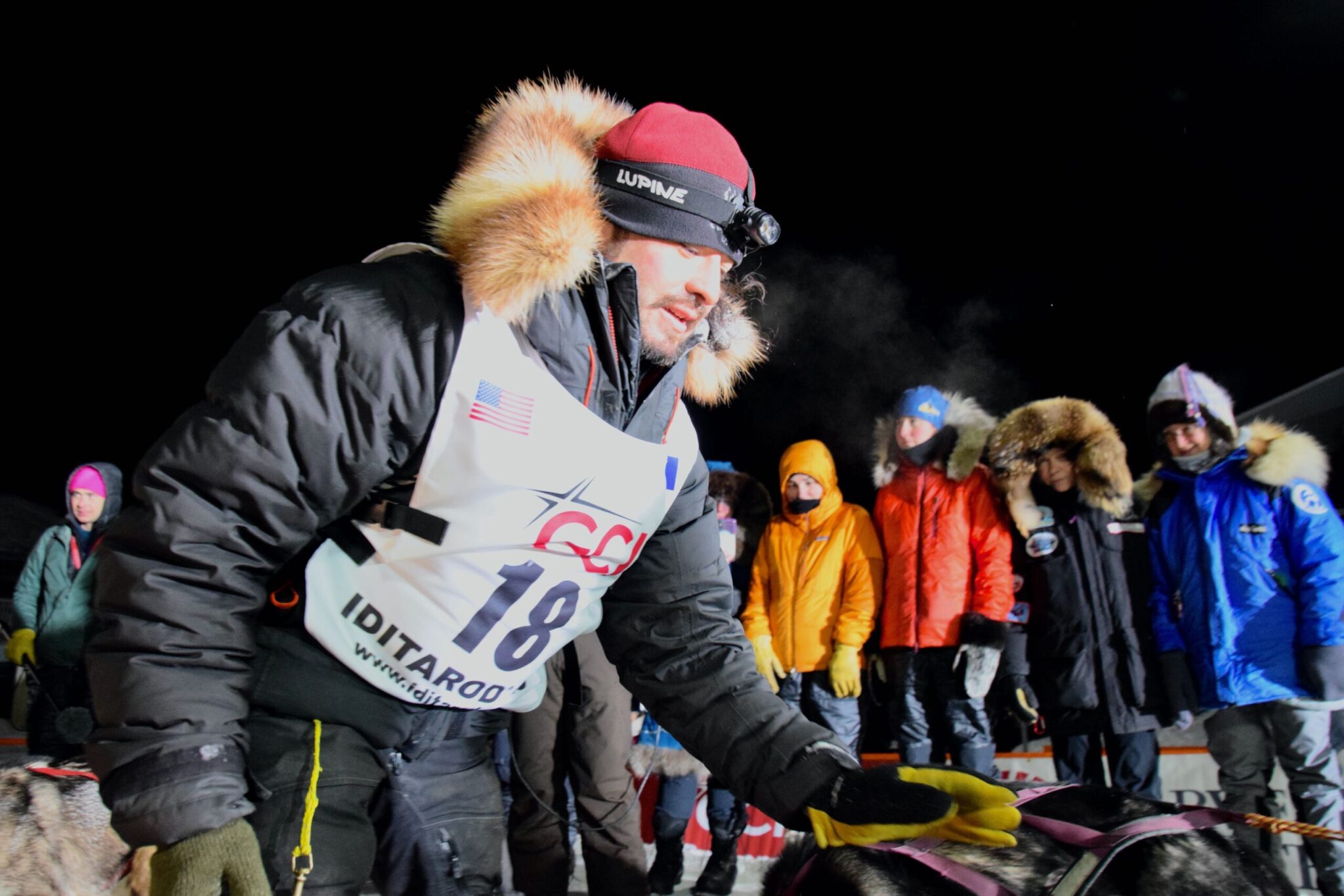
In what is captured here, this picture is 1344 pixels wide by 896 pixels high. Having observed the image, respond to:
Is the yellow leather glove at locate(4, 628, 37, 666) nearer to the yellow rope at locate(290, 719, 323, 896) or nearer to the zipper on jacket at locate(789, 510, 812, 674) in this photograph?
the zipper on jacket at locate(789, 510, 812, 674)

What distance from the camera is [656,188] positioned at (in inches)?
68.5

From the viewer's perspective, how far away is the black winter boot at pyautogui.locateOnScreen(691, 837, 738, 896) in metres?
3.72

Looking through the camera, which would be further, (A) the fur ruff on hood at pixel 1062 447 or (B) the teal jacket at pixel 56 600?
(B) the teal jacket at pixel 56 600

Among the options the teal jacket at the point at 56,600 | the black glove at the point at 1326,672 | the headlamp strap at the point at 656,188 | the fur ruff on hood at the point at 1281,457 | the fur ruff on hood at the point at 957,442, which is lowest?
the teal jacket at the point at 56,600

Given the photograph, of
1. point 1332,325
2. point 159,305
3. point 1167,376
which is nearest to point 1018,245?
point 1332,325

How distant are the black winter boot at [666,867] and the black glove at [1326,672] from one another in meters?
2.64

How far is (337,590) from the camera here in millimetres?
1489

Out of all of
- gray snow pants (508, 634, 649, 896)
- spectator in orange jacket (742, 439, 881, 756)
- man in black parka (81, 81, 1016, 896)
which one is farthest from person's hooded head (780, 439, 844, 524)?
man in black parka (81, 81, 1016, 896)

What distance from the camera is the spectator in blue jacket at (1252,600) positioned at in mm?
3271

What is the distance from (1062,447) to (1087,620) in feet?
2.81

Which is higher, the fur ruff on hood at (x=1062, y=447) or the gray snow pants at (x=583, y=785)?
the fur ruff on hood at (x=1062, y=447)

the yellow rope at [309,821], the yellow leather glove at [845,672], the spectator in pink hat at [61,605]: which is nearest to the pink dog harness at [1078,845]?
the yellow rope at [309,821]

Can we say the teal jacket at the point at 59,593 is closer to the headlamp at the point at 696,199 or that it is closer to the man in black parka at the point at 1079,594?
the headlamp at the point at 696,199

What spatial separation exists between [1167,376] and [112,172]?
8.61 metres
